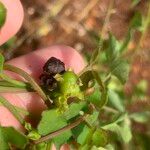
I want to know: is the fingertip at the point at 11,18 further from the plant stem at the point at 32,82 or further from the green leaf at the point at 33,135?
the green leaf at the point at 33,135

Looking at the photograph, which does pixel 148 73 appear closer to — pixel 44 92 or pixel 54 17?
pixel 54 17

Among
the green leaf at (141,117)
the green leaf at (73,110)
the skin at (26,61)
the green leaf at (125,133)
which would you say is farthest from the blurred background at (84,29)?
the green leaf at (73,110)

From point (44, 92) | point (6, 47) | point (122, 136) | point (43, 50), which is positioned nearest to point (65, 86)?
point (44, 92)

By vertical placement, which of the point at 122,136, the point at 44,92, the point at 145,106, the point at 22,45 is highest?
the point at 44,92

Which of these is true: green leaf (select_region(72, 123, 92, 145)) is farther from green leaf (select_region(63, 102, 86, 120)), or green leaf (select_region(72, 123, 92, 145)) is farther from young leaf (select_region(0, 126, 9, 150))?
young leaf (select_region(0, 126, 9, 150))

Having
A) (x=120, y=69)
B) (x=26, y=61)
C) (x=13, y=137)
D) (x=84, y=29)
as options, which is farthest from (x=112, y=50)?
(x=84, y=29)
